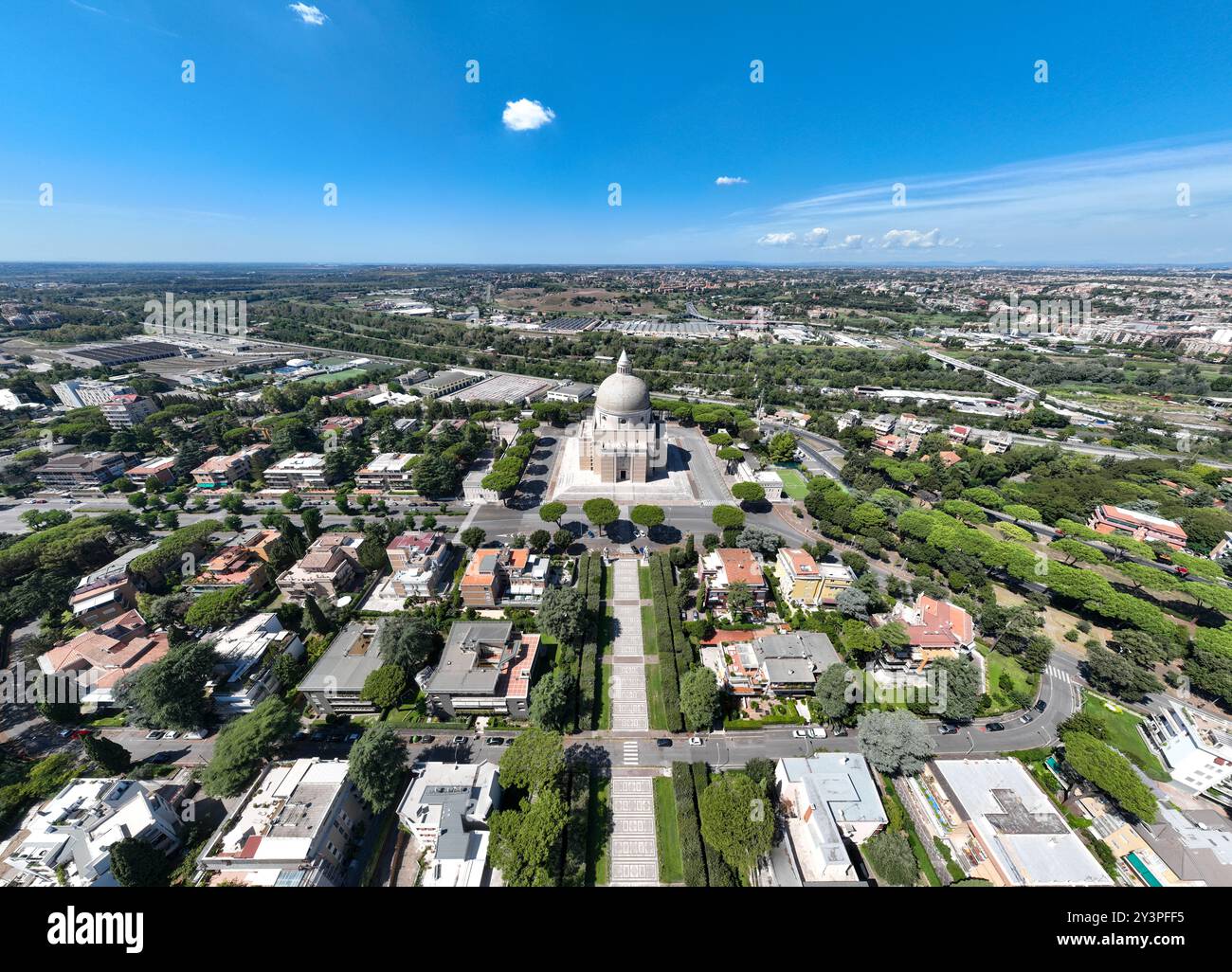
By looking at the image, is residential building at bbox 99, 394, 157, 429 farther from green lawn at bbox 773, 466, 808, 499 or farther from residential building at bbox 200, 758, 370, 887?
green lawn at bbox 773, 466, 808, 499

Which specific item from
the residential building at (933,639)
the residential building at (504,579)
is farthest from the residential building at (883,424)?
the residential building at (504,579)

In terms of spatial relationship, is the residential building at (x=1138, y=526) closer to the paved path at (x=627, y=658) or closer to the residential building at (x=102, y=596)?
the paved path at (x=627, y=658)

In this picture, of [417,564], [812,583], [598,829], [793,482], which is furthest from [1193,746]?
[417,564]

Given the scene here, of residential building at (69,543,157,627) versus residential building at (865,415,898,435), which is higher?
residential building at (865,415,898,435)

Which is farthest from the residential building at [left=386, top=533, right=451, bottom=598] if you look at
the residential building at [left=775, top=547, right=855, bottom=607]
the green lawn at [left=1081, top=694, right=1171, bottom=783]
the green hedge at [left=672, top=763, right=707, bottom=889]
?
the green lawn at [left=1081, top=694, right=1171, bottom=783]

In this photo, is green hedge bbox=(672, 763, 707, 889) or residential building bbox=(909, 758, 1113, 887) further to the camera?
green hedge bbox=(672, 763, 707, 889)
